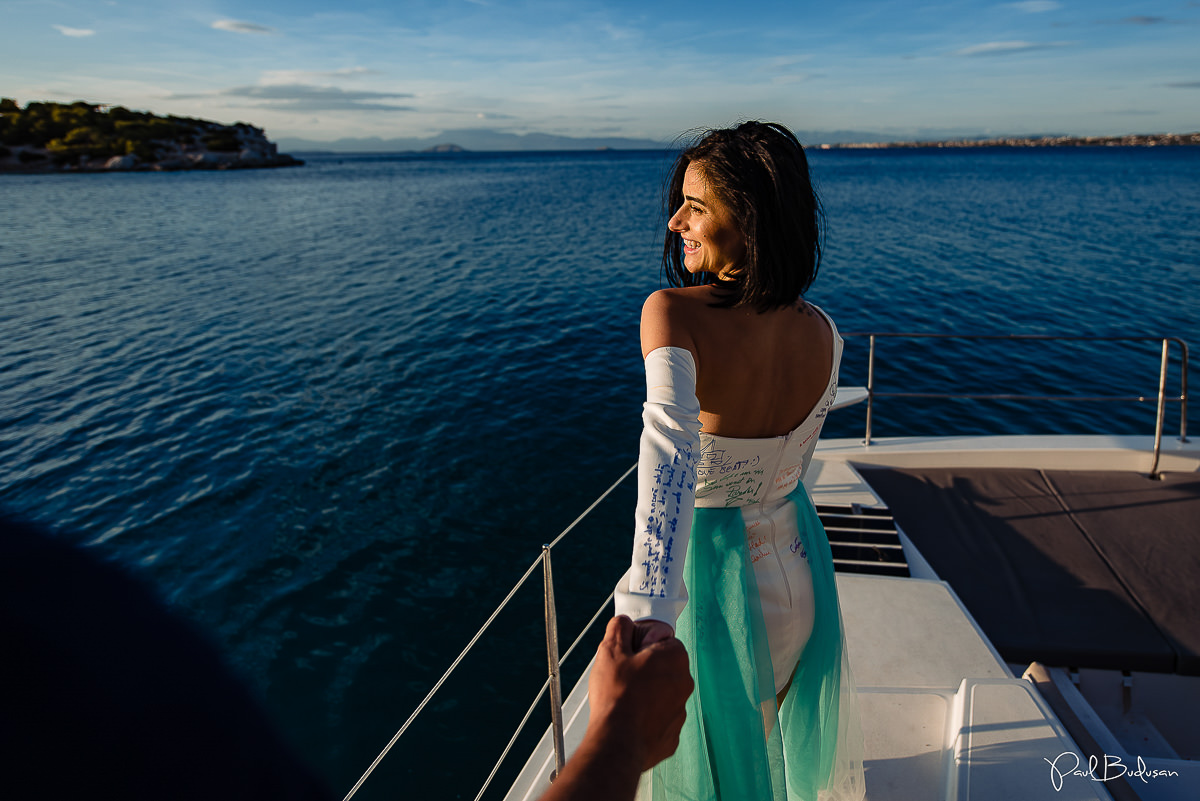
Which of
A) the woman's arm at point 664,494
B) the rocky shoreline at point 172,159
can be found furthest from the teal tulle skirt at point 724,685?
the rocky shoreline at point 172,159

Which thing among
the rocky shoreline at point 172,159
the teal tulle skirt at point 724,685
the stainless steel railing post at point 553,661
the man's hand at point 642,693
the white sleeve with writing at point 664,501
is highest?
the rocky shoreline at point 172,159

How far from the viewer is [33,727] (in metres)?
4.67

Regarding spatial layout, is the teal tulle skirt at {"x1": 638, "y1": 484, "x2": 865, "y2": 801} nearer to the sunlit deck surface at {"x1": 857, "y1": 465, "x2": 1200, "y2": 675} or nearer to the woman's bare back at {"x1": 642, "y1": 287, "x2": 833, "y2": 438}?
the woman's bare back at {"x1": 642, "y1": 287, "x2": 833, "y2": 438}

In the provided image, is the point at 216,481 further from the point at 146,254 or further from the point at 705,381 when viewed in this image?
the point at 146,254

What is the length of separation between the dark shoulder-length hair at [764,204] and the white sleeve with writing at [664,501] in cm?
28

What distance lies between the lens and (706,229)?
123 centimetres

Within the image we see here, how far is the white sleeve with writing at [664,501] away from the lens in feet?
2.68

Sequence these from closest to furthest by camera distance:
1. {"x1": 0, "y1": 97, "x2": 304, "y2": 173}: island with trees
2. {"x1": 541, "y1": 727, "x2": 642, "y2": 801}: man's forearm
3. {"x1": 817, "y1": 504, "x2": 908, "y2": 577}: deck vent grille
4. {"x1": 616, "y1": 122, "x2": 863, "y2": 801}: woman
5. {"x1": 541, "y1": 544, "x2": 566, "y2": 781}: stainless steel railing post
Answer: {"x1": 541, "y1": 727, "x2": 642, "y2": 801}: man's forearm, {"x1": 616, "y1": 122, "x2": 863, "y2": 801}: woman, {"x1": 541, "y1": 544, "x2": 566, "y2": 781}: stainless steel railing post, {"x1": 817, "y1": 504, "x2": 908, "y2": 577}: deck vent grille, {"x1": 0, "y1": 97, "x2": 304, "y2": 173}: island with trees

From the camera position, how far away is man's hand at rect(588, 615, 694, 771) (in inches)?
24.2

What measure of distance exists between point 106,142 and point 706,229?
98233mm

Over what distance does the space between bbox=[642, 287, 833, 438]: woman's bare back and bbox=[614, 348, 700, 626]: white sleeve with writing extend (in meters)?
0.14

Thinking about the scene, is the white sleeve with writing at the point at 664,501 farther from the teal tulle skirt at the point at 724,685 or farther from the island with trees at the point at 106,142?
the island with trees at the point at 106,142

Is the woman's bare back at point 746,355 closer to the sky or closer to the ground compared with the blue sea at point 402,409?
closer to the sky

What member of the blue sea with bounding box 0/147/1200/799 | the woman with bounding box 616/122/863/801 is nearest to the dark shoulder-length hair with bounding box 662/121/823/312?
the woman with bounding box 616/122/863/801
